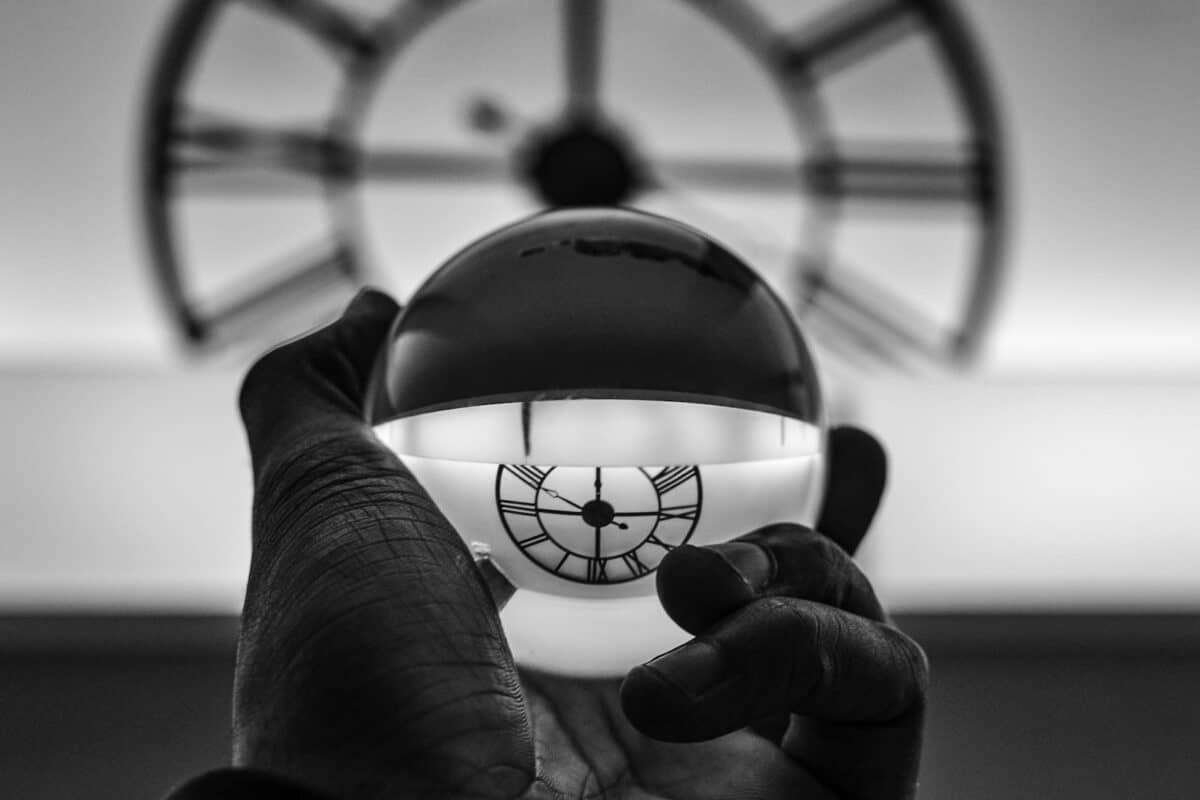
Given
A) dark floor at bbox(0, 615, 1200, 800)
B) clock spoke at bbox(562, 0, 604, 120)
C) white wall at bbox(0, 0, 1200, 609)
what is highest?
clock spoke at bbox(562, 0, 604, 120)

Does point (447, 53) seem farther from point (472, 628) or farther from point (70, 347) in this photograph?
point (472, 628)

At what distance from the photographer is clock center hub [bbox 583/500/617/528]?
0.25m

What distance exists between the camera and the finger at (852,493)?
0.33 metres

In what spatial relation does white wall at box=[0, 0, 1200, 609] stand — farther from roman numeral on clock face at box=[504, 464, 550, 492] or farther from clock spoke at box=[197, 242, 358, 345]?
roman numeral on clock face at box=[504, 464, 550, 492]

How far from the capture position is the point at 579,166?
4.11 feet

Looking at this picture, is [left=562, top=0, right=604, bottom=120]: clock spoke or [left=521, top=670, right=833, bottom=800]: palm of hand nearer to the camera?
[left=521, top=670, right=833, bottom=800]: palm of hand

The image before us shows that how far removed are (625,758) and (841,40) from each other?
1150 millimetres

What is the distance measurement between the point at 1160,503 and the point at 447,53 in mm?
996

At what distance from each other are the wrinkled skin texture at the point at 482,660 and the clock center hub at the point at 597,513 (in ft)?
0.07

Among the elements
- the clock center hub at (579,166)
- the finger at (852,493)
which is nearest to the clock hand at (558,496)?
the finger at (852,493)

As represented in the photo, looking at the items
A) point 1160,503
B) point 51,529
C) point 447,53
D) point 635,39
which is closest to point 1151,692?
point 1160,503

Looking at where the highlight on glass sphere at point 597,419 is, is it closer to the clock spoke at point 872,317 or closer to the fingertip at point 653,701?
the fingertip at point 653,701

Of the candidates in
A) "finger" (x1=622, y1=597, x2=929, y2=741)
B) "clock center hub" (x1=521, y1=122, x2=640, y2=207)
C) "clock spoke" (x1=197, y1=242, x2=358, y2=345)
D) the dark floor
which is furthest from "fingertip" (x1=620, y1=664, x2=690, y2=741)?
"clock spoke" (x1=197, y1=242, x2=358, y2=345)

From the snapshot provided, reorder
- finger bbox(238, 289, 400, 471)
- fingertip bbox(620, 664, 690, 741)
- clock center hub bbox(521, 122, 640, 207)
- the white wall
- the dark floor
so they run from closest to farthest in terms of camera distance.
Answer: fingertip bbox(620, 664, 690, 741), finger bbox(238, 289, 400, 471), the dark floor, clock center hub bbox(521, 122, 640, 207), the white wall
